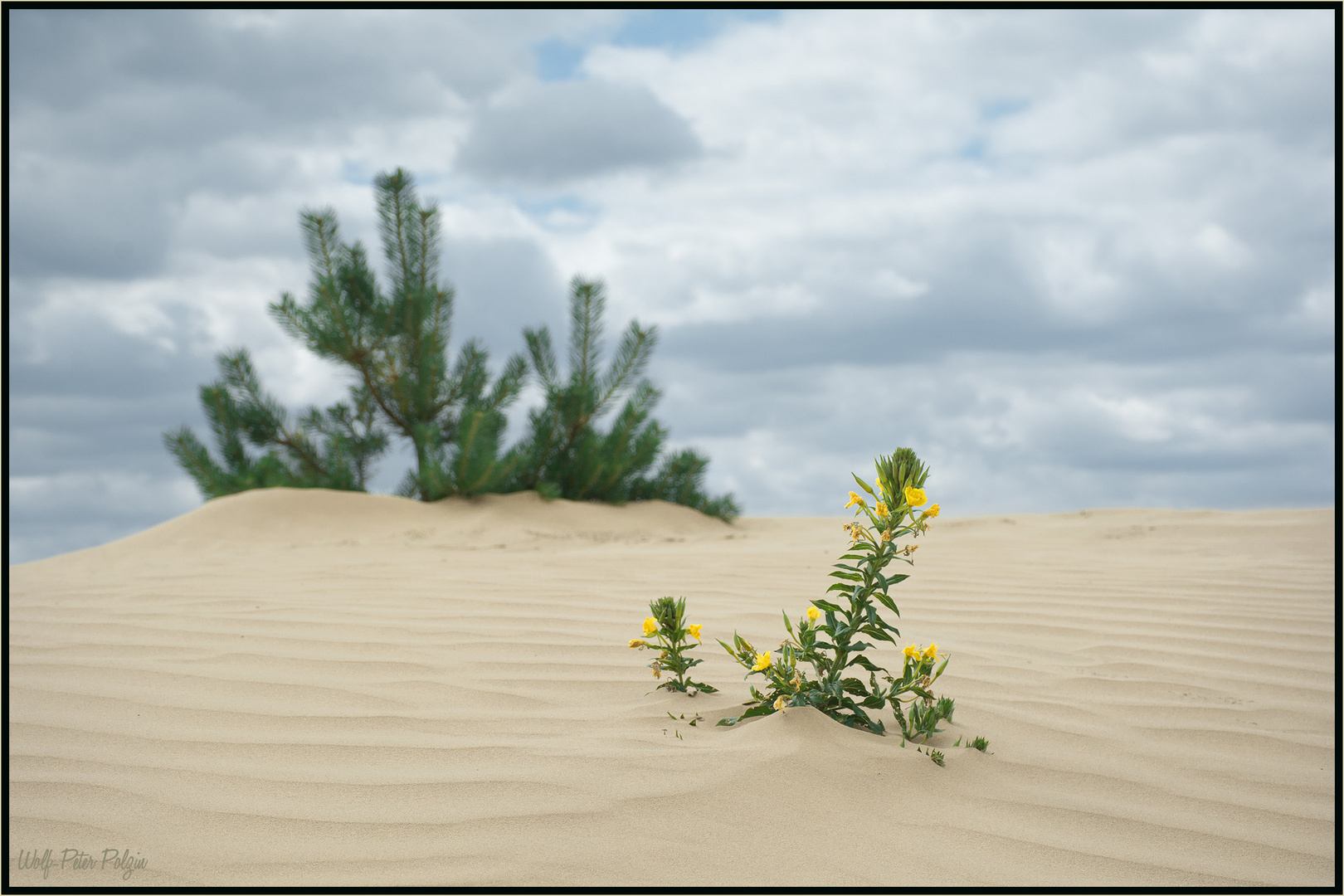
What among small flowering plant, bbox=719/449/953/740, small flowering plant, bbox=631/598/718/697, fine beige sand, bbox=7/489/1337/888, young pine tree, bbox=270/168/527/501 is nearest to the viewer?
fine beige sand, bbox=7/489/1337/888

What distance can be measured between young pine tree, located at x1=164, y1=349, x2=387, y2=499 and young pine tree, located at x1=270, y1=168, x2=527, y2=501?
1.31ft

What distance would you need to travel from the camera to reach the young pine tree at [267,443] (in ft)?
30.5

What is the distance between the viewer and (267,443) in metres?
9.71

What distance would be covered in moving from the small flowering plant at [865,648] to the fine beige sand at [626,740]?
95mm

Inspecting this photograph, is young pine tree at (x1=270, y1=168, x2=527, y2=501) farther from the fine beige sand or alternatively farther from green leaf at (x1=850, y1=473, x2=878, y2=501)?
green leaf at (x1=850, y1=473, x2=878, y2=501)

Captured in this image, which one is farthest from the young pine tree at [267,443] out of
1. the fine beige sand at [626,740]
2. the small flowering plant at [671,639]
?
the small flowering plant at [671,639]

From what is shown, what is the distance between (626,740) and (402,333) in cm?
793

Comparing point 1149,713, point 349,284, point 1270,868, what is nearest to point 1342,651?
point 1149,713

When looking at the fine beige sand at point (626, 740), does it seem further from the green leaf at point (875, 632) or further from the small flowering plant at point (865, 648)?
the green leaf at point (875, 632)

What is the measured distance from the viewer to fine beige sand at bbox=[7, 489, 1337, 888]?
181cm

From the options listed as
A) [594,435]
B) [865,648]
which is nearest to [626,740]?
[865,648]

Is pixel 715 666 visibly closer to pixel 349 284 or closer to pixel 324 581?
pixel 324 581

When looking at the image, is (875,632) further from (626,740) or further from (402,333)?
(402,333)

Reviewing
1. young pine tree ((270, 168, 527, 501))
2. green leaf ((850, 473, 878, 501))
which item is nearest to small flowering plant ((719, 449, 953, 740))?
green leaf ((850, 473, 878, 501))
